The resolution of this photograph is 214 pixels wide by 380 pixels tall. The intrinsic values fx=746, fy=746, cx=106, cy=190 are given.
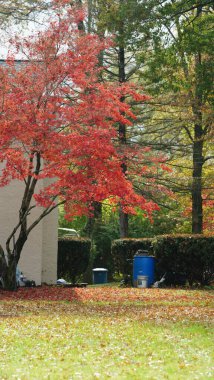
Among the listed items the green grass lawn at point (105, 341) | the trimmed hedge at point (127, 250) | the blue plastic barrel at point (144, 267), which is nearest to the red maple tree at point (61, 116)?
the green grass lawn at point (105, 341)

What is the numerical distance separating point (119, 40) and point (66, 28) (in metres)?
1.36

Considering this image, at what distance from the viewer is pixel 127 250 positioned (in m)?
21.6

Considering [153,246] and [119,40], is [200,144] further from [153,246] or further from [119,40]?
[119,40]

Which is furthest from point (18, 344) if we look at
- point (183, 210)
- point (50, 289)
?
point (183, 210)

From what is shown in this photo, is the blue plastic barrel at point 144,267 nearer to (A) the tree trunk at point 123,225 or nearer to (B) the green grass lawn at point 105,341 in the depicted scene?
(A) the tree trunk at point 123,225

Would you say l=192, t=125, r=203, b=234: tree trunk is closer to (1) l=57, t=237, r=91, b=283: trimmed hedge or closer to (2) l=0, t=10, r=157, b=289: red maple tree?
(1) l=57, t=237, r=91, b=283: trimmed hedge

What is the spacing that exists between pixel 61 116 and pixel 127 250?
6.81m

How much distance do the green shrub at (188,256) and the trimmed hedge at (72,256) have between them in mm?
3039

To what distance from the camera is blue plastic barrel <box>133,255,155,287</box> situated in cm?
1958

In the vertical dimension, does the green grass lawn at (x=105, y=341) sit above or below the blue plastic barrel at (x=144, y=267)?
below

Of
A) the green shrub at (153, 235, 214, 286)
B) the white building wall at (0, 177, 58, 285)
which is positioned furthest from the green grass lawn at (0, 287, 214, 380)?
the green shrub at (153, 235, 214, 286)

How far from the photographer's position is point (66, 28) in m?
16.1

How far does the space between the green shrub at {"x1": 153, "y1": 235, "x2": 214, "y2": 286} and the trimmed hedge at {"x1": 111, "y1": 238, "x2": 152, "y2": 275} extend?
1333 millimetres

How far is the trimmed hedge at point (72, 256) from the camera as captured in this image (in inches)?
867
